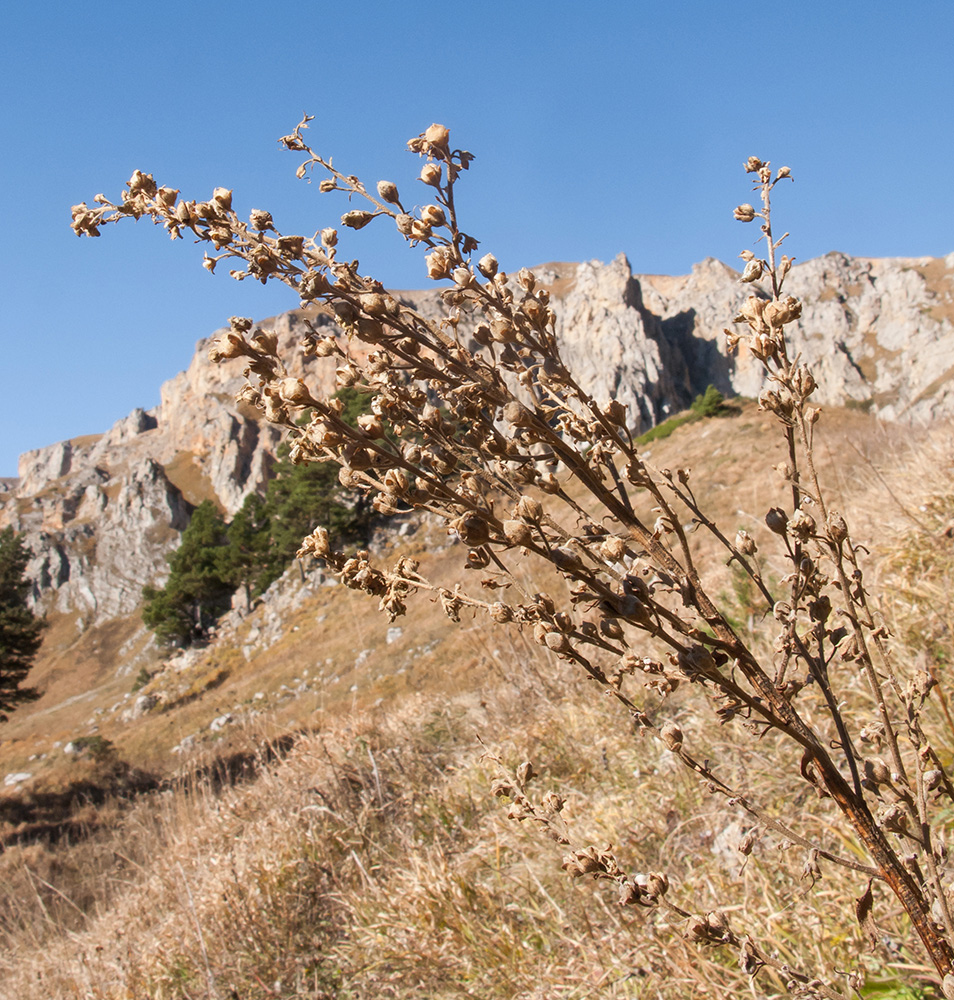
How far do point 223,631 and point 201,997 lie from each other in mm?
36773

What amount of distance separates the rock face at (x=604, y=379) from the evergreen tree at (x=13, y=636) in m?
38.2

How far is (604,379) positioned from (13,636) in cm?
5497

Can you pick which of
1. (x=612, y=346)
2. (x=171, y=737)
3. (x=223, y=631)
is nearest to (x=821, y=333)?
(x=612, y=346)

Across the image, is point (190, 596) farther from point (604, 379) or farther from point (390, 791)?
point (604, 379)

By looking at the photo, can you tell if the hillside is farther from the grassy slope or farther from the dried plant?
the dried plant

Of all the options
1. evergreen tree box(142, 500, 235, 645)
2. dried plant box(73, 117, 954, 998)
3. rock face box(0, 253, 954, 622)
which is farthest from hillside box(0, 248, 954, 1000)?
rock face box(0, 253, 954, 622)

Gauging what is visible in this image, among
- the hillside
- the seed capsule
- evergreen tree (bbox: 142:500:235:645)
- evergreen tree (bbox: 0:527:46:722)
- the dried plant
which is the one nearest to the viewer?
the dried plant

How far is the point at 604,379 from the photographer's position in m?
64.0

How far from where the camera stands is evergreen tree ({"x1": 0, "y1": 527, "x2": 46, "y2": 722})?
20.7m

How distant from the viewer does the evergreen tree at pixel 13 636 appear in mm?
20656

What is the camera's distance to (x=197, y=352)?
101062mm

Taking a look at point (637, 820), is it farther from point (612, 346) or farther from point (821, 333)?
point (821, 333)

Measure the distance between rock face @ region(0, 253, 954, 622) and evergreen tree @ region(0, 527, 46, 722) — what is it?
125 ft

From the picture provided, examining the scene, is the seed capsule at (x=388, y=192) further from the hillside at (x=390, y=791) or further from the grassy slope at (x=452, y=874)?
the grassy slope at (x=452, y=874)
